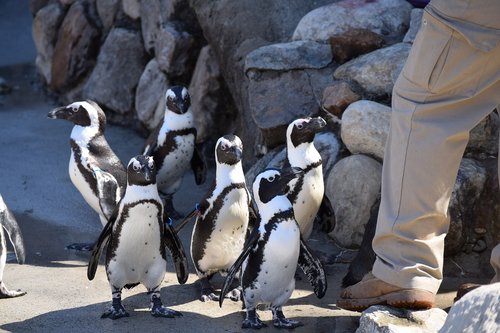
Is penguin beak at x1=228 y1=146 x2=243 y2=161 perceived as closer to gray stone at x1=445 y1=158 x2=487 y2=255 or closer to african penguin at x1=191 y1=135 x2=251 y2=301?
african penguin at x1=191 y1=135 x2=251 y2=301

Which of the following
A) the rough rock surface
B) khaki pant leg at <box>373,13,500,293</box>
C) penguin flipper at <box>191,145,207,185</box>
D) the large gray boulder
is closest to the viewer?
khaki pant leg at <box>373,13,500,293</box>

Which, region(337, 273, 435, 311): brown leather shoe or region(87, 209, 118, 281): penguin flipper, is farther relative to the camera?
region(87, 209, 118, 281): penguin flipper

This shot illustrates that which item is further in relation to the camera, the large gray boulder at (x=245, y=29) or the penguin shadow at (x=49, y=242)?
the large gray boulder at (x=245, y=29)

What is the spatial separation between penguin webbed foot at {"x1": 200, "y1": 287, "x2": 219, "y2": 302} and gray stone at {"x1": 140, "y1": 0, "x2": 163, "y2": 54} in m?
2.71

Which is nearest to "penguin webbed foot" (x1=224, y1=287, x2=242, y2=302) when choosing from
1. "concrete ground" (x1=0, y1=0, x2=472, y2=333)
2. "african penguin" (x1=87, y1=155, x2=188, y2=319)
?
"concrete ground" (x1=0, y1=0, x2=472, y2=333)

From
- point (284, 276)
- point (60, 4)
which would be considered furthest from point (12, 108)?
point (284, 276)

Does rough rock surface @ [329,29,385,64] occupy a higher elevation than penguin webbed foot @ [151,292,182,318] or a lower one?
higher

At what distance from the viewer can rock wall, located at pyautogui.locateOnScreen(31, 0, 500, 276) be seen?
4.80 m

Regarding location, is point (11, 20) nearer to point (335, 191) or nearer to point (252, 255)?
point (335, 191)

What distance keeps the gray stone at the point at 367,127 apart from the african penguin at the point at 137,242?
1.19m

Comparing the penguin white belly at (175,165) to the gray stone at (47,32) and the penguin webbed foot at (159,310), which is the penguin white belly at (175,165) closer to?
the penguin webbed foot at (159,310)

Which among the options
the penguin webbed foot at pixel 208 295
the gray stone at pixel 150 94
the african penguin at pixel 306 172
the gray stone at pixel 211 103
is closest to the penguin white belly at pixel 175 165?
the gray stone at pixel 211 103

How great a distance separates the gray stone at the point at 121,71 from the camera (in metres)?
7.10

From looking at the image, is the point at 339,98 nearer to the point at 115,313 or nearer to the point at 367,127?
the point at 367,127
